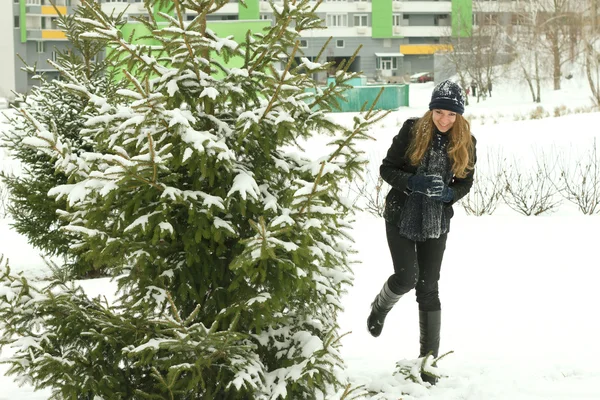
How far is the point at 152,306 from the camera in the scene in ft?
11.0

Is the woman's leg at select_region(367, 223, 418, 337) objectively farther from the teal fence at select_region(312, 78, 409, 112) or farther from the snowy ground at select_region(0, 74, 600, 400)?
the teal fence at select_region(312, 78, 409, 112)

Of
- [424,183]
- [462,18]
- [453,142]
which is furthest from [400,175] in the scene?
[462,18]

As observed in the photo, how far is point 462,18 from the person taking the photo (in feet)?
166

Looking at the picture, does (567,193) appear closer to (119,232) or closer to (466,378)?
(466,378)

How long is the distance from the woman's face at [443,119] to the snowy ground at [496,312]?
61.6 inches

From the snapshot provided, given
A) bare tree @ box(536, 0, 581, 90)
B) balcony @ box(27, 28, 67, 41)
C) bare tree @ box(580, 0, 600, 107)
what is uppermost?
balcony @ box(27, 28, 67, 41)

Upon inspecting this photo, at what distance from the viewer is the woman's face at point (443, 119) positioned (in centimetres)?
434

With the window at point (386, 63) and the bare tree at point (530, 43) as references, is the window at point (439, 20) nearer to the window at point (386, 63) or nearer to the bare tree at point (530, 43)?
the window at point (386, 63)

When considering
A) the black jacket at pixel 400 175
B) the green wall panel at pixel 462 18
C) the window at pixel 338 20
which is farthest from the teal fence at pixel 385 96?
the black jacket at pixel 400 175

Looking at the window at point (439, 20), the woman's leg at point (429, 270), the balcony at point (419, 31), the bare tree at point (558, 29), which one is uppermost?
the window at point (439, 20)

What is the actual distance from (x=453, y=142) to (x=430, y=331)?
1163 millimetres

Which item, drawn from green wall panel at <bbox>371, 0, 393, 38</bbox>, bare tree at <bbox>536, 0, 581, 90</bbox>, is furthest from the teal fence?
green wall panel at <bbox>371, 0, 393, 38</bbox>

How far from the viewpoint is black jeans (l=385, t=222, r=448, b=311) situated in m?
4.43

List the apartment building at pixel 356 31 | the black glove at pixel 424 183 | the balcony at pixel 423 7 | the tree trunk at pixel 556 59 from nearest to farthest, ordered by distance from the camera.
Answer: the black glove at pixel 424 183, the tree trunk at pixel 556 59, the apartment building at pixel 356 31, the balcony at pixel 423 7
